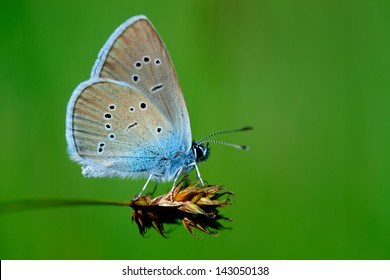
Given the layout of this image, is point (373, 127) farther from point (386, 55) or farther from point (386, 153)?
point (386, 55)

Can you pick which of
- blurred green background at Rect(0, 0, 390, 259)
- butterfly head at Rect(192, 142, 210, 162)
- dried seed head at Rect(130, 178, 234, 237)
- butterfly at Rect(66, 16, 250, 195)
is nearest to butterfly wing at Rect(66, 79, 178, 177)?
butterfly at Rect(66, 16, 250, 195)

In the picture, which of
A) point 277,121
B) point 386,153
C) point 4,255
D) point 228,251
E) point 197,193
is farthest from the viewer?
point 277,121

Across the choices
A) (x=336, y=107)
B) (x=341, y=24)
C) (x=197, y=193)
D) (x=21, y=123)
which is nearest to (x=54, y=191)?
(x=21, y=123)

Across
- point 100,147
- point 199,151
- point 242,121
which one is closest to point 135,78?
point 100,147

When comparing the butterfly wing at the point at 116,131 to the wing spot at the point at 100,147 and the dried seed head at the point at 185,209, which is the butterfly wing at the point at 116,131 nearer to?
the wing spot at the point at 100,147

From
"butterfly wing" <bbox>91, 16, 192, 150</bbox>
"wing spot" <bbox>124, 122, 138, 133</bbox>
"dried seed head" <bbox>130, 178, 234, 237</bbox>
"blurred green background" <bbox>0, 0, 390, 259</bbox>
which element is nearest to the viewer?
"dried seed head" <bbox>130, 178, 234, 237</bbox>

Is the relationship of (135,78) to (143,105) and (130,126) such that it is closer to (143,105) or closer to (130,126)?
(143,105)

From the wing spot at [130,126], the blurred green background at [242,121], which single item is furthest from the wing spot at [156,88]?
the blurred green background at [242,121]

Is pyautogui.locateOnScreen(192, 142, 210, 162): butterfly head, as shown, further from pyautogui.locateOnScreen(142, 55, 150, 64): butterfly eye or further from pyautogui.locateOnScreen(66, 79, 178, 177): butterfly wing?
pyautogui.locateOnScreen(142, 55, 150, 64): butterfly eye
